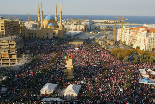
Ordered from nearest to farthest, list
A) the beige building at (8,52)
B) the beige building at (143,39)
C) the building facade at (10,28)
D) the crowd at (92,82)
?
the crowd at (92,82)
the beige building at (8,52)
the building facade at (10,28)
the beige building at (143,39)

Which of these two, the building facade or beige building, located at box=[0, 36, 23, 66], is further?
the building facade

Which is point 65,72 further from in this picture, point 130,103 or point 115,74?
point 130,103

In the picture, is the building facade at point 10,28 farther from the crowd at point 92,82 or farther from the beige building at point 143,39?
the beige building at point 143,39

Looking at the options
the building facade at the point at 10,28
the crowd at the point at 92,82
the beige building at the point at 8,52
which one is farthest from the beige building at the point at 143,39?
the building facade at the point at 10,28

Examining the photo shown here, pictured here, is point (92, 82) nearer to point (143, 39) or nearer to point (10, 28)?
point (143, 39)

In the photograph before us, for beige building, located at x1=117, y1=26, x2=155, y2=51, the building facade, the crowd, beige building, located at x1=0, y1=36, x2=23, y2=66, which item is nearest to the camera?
the crowd

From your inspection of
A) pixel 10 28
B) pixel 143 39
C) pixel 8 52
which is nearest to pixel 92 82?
pixel 8 52

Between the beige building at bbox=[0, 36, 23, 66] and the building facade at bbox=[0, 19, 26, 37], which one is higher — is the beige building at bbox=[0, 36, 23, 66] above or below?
below

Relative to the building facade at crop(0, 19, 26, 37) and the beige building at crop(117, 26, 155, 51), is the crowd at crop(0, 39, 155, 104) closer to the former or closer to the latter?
the beige building at crop(117, 26, 155, 51)

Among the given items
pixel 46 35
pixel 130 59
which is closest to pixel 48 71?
pixel 130 59

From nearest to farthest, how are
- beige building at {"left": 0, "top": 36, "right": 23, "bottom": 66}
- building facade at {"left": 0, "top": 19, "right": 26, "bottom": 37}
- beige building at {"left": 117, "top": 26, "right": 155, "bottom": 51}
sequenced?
1. beige building at {"left": 0, "top": 36, "right": 23, "bottom": 66}
2. building facade at {"left": 0, "top": 19, "right": 26, "bottom": 37}
3. beige building at {"left": 117, "top": 26, "right": 155, "bottom": 51}

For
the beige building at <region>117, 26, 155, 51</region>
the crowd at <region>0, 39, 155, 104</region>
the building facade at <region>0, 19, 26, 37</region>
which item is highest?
the building facade at <region>0, 19, 26, 37</region>

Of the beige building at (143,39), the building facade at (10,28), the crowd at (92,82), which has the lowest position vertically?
the crowd at (92,82)

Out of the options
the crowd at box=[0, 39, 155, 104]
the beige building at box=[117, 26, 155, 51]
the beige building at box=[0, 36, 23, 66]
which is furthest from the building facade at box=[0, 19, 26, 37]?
the beige building at box=[117, 26, 155, 51]
